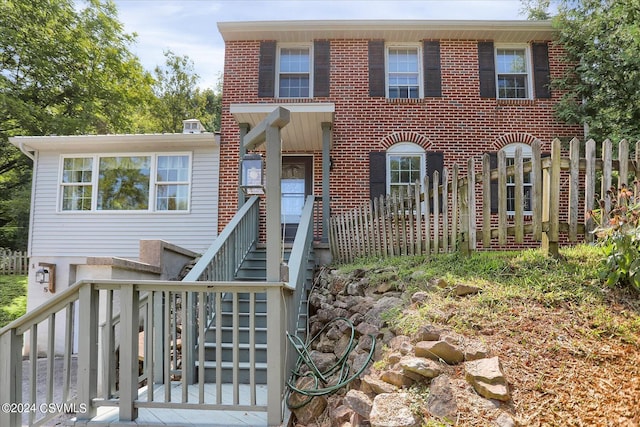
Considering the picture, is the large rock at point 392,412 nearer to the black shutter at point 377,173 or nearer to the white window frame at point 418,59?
the black shutter at point 377,173

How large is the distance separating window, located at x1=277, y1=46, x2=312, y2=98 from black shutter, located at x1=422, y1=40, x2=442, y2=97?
8.79 ft

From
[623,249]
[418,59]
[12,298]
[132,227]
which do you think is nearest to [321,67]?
[418,59]

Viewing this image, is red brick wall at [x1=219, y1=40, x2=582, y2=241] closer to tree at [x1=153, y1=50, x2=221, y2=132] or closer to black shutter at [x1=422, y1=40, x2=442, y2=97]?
black shutter at [x1=422, y1=40, x2=442, y2=97]

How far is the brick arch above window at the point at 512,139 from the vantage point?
31.6ft

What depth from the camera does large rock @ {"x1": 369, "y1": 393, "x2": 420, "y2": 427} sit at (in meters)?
2.54

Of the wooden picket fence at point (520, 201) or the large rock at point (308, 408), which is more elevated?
the wooden picket fence at point (520, 201)

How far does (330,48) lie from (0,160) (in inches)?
653

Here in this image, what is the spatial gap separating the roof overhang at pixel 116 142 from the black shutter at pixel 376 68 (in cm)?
368

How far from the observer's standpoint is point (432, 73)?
983 cm

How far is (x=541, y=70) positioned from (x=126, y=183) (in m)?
9.88

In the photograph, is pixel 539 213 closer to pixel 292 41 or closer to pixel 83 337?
pixel 83 337

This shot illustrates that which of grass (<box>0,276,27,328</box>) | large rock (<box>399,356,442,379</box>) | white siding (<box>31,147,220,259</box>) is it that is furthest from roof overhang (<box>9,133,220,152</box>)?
large rock (<box>399,356,442,379</box>)

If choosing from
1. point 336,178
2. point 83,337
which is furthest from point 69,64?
point 83,337

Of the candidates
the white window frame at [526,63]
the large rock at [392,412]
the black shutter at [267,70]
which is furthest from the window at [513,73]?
the large rock at [392,412]
